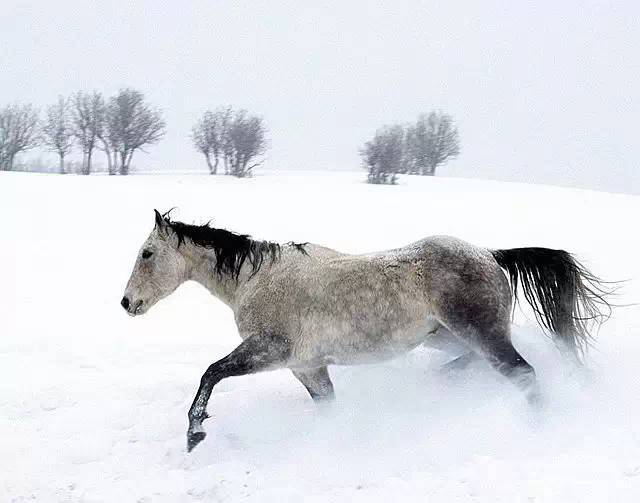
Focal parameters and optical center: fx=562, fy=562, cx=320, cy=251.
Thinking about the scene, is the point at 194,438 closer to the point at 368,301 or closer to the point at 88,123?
the point at 368,301

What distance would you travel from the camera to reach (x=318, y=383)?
5.20 meters

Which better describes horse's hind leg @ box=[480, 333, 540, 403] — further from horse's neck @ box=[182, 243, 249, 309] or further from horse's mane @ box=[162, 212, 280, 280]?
horse's neck @ box=[182, 243, 249, 309]

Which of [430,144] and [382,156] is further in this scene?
[430,144]

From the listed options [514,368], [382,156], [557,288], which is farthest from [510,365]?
[382,156]

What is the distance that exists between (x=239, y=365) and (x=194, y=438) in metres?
0.67

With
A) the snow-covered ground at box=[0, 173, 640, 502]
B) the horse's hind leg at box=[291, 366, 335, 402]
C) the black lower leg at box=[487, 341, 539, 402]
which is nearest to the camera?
the snow-covered ground at box=[0, 173, 640, 502]

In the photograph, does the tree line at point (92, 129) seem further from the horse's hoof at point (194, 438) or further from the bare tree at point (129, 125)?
the horse's hoof at point (194, 438)

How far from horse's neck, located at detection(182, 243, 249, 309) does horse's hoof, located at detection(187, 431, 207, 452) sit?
131cm

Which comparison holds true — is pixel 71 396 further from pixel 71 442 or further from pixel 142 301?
pixel 142 301

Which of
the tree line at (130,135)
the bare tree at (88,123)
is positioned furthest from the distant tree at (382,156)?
the bare tree at (88,123)

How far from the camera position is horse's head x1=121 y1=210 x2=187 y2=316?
5.29 meters

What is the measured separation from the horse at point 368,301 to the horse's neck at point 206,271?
0.02 m

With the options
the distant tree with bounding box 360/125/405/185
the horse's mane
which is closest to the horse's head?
the horse's mane

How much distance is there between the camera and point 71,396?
236 inches
